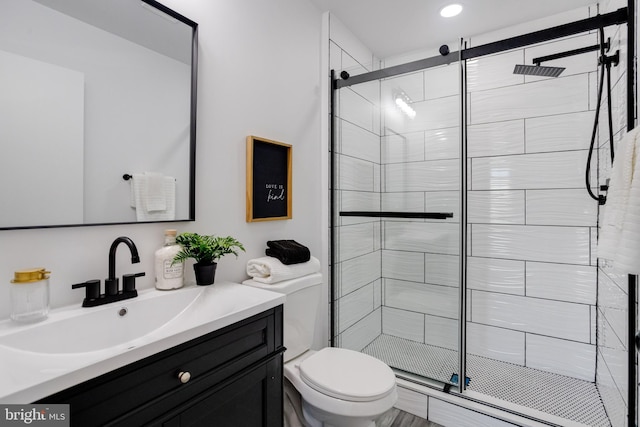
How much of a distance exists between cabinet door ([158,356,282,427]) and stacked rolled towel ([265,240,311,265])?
51cm

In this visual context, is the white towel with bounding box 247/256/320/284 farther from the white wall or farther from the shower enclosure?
the shower enclosure

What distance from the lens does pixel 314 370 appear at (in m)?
1.48

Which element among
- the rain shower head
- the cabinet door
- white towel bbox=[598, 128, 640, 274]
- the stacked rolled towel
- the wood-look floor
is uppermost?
the rain shower head

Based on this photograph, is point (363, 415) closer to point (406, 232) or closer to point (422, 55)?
point (406, 232)

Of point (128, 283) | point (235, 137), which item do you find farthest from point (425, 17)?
point (128, 283)

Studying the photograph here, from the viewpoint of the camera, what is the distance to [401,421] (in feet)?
6.03

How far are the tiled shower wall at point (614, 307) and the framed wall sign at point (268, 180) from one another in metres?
1.62

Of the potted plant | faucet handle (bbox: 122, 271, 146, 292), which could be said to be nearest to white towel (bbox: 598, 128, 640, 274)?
the potted plant

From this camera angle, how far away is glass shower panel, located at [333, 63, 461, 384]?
1899mm

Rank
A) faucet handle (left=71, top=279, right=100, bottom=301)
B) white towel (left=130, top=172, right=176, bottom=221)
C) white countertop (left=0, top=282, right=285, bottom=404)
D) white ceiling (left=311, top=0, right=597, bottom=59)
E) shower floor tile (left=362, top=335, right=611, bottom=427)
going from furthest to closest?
white ceiling (left=311, top=0, right=597, bottom=59)
shower floor tile (left=362, top=335, right=611, bottom=427)
white towel (left=130, top=172, right=176, bottom=221)
faucet handle (left=71, top=279, right=100, bottom=301)
white countertop (left=0, top=282, right=285, bottom=404)

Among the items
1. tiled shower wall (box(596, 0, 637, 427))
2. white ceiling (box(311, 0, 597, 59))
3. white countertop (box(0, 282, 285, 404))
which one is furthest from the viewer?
white ceiling (box(311, 0, 597, 59))

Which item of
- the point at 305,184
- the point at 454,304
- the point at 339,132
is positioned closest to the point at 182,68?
the point at 305,184

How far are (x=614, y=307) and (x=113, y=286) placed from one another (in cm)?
230

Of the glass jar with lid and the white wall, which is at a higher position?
the white wall
